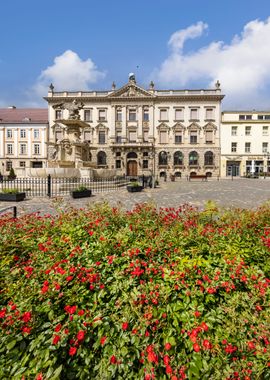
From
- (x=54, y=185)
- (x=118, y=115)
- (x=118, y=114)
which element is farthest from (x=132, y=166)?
(x=54, y=185)

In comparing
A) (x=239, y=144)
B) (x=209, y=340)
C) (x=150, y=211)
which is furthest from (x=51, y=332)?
(x=239, y=144)

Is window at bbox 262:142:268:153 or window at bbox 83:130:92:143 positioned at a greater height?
window at bbox 83:130:92:143

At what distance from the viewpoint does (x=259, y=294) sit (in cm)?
199

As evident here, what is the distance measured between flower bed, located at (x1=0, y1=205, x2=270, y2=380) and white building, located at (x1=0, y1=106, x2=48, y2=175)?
4322cm

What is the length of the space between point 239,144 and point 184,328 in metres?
45.2

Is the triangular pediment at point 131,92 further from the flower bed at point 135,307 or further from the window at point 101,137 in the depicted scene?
the flower bed at point 135,307

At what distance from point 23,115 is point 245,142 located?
4724cm

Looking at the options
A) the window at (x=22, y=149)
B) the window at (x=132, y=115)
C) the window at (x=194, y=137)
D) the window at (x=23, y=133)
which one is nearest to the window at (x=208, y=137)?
the window at (x=194, y=137)

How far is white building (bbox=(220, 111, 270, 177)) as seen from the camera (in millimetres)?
40406

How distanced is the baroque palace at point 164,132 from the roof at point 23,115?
116 centimetres

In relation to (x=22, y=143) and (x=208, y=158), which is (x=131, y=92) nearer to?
(x=208, y=158)

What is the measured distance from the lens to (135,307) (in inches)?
72.2

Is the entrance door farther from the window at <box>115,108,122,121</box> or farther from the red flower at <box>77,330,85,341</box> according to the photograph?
the red flower at <box>77,330,85,341</box>

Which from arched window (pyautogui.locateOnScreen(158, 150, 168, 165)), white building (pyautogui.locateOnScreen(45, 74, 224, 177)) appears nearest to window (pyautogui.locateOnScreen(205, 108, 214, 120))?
white building (pyautogui.locateOnScreen(45, 74, 224, 177))
